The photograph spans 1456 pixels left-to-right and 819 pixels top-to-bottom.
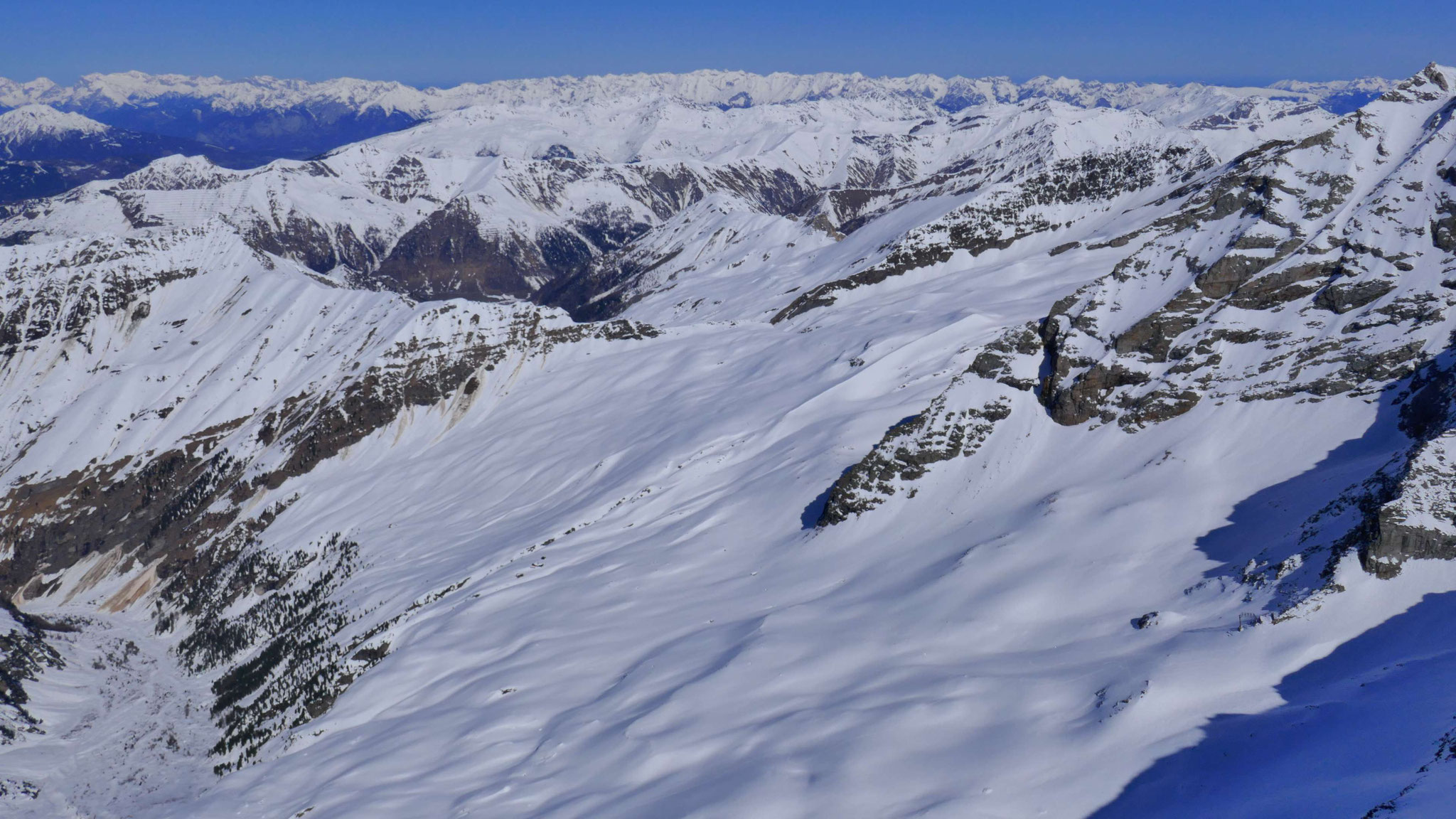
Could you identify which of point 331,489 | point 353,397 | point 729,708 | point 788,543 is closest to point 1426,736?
point 729,708

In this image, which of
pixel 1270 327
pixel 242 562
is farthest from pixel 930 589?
pixel 242 562

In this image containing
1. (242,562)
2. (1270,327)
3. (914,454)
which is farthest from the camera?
(242,562)

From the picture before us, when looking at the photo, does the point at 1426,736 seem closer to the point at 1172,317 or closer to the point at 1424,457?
the point at 1424,457

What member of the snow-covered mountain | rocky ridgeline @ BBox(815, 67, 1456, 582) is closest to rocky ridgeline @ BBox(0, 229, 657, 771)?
the snow-covered mountain

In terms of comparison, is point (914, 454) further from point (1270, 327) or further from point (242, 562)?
point (242, 562)

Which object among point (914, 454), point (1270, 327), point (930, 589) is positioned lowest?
point (930, 589)

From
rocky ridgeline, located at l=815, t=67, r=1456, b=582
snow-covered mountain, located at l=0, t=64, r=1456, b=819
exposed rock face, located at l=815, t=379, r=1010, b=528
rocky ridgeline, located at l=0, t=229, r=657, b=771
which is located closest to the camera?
snow-covered mountain, located at l=0, t=64, r=1456, b=819

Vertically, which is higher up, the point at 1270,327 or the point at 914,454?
the point at 1270,327

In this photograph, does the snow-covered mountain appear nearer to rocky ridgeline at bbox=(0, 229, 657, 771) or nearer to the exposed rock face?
the exposed rock face

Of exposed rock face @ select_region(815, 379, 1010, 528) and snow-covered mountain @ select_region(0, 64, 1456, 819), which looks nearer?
snow-covered mountain @ select_region(0, 64, 1456, 819)

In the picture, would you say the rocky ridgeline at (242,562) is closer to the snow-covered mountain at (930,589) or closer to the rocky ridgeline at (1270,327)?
the snow-covered mountain at (930,589)

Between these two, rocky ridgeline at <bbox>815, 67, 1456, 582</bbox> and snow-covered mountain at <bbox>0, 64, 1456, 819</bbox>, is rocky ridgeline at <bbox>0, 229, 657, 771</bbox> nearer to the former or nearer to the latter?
snow-covered mountain at <bbox>0, 64, 1456, 819</bbox>

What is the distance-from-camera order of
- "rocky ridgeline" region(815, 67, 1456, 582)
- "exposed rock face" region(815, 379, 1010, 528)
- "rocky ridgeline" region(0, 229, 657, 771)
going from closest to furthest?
"rocky ridgeline" region(815, 67, 1456, 582)
"exposed rock face" region(815, 379, 1010, 528)
"rocky ridgeline" region(0, 229, 657, 771)
